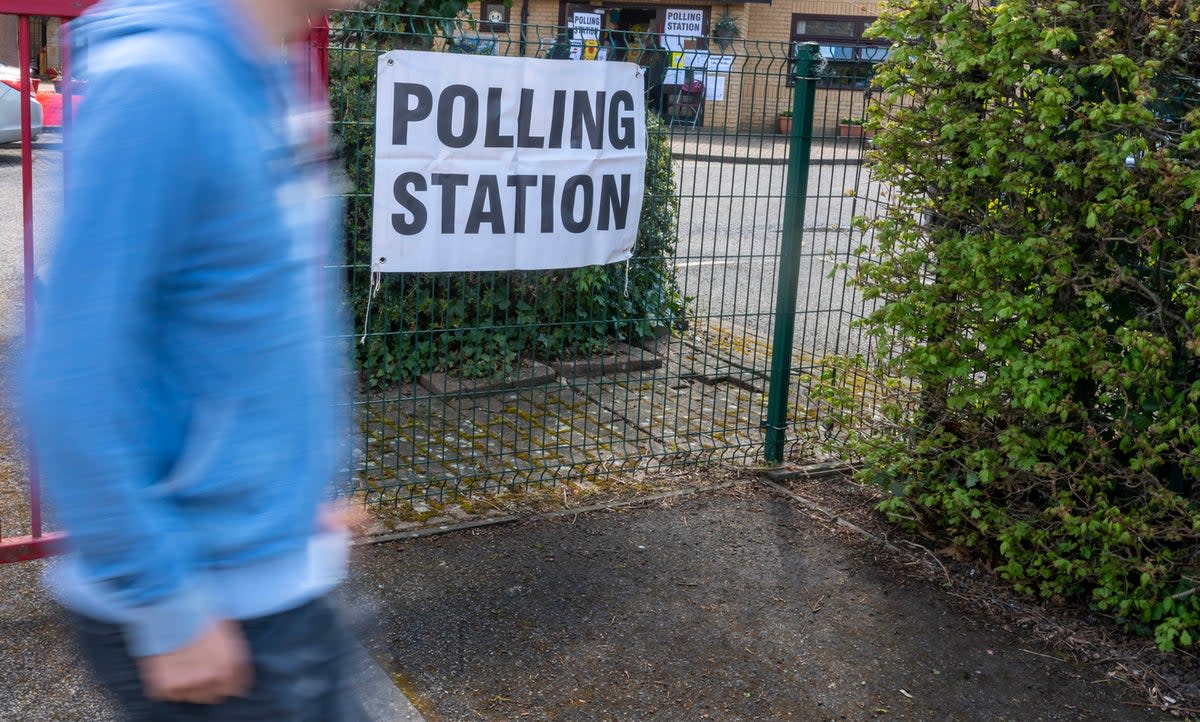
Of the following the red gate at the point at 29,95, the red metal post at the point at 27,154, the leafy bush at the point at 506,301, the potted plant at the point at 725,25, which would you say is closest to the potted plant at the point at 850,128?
the leafy bush at the point at 506,301

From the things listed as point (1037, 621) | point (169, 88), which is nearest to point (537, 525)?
point (1037, 621)

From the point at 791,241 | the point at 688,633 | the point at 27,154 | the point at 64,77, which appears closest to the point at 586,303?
the point at 791,241

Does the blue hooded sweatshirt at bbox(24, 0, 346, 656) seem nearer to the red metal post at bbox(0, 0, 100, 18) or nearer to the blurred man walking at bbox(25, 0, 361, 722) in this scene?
the blurred man walking at bbox(25, 0, 361, 722)

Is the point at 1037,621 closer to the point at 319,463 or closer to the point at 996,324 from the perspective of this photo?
the point at 996,324

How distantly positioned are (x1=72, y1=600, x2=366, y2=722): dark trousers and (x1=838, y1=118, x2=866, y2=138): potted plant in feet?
13.2

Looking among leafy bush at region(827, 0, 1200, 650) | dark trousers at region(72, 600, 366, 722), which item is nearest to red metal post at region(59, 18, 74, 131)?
dark trousers at region(72, 600, 366, 722)

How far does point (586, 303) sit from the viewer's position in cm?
623

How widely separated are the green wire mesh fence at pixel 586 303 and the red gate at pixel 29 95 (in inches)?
10.0

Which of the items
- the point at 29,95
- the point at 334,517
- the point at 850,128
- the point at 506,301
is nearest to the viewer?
the point at 334,517

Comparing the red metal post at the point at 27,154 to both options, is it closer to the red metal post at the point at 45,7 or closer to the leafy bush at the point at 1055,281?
the red metal post at the point at 45,7

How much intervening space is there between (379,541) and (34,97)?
203 centimetres

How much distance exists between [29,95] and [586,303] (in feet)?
10.4

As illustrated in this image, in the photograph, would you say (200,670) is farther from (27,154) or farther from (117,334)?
(27,154)

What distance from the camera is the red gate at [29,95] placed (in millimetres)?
3395
